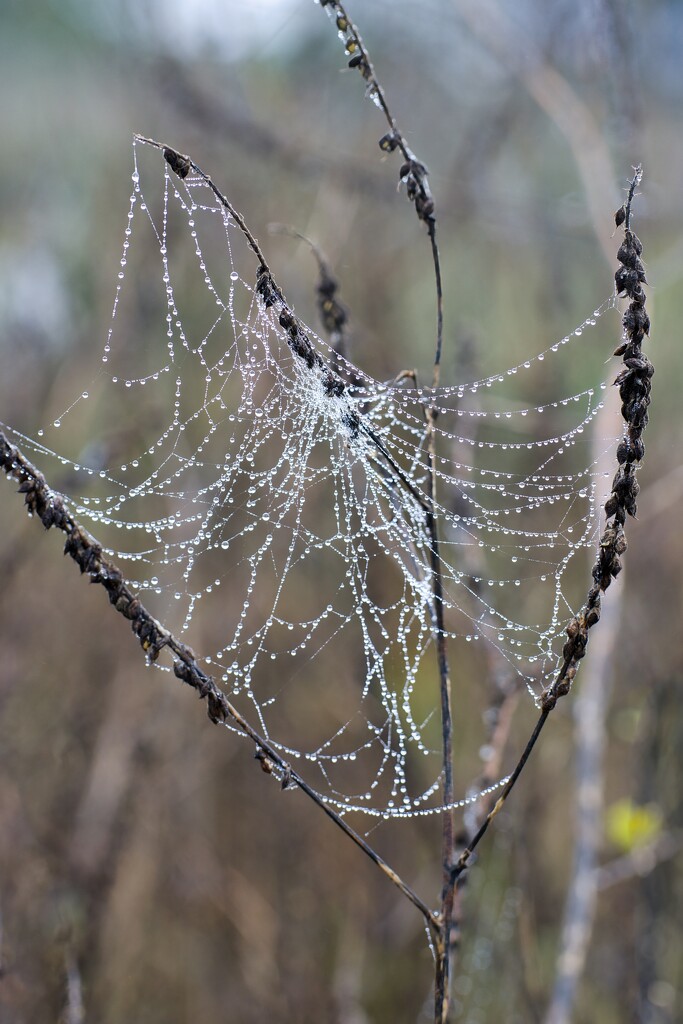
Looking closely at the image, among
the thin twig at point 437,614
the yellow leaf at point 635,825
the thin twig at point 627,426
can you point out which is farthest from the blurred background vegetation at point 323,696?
the thin twig at point 627,426

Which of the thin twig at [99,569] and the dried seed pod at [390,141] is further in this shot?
the dried seed pod at [390,141]

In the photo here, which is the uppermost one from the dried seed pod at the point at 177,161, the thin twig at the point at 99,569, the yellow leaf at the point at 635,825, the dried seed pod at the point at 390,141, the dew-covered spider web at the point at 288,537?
the dew-covered spider web at the point at 288,537

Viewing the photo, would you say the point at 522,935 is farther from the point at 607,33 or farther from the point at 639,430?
the point at 607,33

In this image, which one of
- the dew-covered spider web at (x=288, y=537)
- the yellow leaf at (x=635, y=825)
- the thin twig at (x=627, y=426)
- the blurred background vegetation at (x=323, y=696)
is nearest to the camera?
the thin twig at (x=627, y=426)

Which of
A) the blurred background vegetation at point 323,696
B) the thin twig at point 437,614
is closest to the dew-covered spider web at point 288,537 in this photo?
the blurred background vegetation at point 323,696

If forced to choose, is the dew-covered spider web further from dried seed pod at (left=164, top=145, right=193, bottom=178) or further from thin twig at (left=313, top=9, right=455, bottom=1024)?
dried seed pod at (left=164, top=145, right=193, bottom=178)

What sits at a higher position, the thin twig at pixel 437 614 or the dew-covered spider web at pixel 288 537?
the dew-covered spider web at pixel 288 537

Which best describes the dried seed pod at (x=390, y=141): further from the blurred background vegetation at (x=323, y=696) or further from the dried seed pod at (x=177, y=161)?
the blurred background vegetation at (x=323, y=696)

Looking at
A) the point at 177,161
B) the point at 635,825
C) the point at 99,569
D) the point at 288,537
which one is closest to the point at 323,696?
the point at 288,537

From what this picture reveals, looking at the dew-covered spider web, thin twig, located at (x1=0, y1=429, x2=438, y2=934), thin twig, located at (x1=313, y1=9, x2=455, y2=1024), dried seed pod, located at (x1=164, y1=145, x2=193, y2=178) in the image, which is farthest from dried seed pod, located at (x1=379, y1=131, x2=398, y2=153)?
the dew-covered spider web

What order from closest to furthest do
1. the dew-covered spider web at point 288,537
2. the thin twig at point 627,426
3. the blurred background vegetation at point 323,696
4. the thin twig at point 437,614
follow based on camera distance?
the thin twig at point 627,426 < the thin twig at point 437,614 < the blurred background vegetation at point 323,696 < the dew-covered spider web at point 288,537
